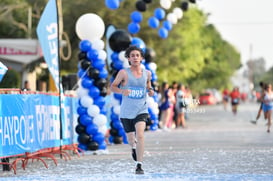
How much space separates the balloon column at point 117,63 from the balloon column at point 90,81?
11.9 ft


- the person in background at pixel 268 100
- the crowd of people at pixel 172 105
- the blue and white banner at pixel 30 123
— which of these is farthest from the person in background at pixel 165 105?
the blue and white banner at pixel 30 123

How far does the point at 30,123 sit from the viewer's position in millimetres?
15211

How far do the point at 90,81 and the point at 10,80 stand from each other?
33255 millimetres

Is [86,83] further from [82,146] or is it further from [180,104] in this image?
[180,104]

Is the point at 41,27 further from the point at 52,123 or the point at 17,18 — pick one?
the point at 17,18

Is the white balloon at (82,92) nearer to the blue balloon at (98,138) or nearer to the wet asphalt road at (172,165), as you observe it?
the blue balloon at (98,138)

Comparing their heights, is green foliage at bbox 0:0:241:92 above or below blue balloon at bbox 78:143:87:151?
above

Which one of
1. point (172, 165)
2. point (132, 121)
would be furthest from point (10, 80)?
point (132, 121)

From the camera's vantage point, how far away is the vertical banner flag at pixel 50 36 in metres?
16.7

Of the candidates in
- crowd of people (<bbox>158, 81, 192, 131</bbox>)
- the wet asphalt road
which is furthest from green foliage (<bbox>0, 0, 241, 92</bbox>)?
the wet asphalt road

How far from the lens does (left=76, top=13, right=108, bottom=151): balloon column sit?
733 inches

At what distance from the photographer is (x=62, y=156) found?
1752 centimetres

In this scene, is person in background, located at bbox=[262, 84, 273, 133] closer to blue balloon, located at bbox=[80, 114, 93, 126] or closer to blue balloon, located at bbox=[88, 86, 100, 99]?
blue balloon, located at bbox=[88, 86, 100, 99]

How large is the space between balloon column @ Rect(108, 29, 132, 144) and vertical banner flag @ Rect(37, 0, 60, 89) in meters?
5.48
